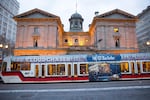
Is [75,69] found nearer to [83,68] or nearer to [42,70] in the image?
[83,68]

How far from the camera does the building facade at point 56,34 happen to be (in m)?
32.6

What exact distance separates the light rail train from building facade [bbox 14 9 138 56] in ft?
42.1

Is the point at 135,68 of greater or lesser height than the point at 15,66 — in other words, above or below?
below

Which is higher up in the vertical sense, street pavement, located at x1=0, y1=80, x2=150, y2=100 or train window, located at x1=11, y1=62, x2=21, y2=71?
train window, located at x1=11, y1=62, x2=21, y2=71

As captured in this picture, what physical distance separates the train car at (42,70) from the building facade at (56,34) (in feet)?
42.2

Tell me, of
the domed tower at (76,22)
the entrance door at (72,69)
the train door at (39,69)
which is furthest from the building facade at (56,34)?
the domed tower at (76,22)

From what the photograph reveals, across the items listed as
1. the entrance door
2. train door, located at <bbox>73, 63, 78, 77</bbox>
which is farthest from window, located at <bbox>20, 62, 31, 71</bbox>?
train door, located at <bbox>73, 63, 78, 77</bbox>

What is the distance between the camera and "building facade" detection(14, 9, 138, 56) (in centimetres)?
3262

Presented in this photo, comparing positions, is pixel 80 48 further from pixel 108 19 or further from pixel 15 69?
pixel 15 69

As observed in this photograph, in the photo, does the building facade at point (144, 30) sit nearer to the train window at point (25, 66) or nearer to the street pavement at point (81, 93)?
the street pavement at point (81, 93)

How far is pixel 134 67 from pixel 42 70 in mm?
12365

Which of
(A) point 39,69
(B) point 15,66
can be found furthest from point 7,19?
(A) point 39,69

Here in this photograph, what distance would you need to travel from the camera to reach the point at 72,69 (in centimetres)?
1928

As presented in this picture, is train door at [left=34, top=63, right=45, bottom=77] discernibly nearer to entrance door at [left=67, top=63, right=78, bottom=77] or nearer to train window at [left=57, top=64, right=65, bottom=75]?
train window at [left=57, top=64, right=65, bottom=75]
